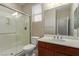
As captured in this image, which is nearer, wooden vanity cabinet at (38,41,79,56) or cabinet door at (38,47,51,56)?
wooden vanity cabinet at (38,41,79,56)

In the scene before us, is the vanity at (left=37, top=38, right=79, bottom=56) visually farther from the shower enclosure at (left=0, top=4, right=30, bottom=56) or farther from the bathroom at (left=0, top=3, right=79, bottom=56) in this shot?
the shower enclosure at (left=0, top=4, right=30, bottom=56)

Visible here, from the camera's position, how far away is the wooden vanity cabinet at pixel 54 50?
4.85 ft

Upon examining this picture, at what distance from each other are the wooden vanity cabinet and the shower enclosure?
0.39m

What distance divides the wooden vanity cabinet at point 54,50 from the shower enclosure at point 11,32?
394mm

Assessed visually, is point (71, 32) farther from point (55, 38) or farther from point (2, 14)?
point (2, 14)

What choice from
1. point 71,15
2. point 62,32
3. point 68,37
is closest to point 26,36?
point 62,32

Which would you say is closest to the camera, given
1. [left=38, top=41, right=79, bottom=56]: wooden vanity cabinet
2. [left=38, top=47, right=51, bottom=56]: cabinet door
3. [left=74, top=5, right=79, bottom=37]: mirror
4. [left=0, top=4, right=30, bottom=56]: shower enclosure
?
[left=38, top=41, right=79, bottom=56]: wooden vanity cabinet

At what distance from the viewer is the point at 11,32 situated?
2.30 meters

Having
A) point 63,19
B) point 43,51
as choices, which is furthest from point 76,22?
point 43,51

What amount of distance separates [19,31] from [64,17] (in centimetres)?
112

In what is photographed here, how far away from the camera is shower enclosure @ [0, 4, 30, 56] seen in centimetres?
193

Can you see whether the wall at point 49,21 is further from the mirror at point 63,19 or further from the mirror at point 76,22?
the mirror at point 76,22

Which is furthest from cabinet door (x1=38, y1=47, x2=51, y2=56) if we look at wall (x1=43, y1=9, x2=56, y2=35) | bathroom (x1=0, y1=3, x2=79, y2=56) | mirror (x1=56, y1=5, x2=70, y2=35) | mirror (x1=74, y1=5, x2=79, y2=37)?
mirror (x1=74, y1=5, x2=79, y2=37)

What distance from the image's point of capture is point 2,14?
2.02 metres
